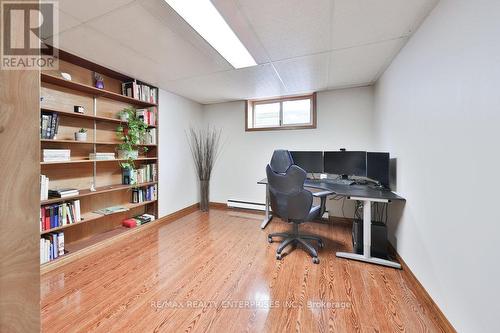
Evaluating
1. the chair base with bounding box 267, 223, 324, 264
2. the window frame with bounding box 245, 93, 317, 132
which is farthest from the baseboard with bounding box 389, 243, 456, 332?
the window frame with bounding box 245, 93, 317, 132

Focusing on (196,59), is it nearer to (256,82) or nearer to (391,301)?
(256,82)

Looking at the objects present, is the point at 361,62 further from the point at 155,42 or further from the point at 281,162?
the point at 155,42

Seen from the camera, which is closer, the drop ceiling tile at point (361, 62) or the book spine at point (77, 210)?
the drop ceiling tile at point (361, 62)

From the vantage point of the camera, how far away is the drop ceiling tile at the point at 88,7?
4.94 feet

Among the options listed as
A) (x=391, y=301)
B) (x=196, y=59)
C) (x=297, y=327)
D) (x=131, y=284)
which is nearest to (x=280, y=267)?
(x=297, y=327)

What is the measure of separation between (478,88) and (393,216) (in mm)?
1717

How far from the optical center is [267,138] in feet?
13.2

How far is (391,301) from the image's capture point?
1688 mm

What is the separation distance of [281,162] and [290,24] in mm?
1443

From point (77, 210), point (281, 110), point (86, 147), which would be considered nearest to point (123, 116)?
point (86, 147)

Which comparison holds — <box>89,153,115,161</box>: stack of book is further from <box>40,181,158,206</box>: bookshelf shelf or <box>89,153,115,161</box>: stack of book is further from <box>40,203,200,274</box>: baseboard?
<box>40,203,200,274</box>: baseboard

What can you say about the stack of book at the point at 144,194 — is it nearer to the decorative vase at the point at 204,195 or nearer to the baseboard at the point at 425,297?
the decorative vase at the point at 204,195

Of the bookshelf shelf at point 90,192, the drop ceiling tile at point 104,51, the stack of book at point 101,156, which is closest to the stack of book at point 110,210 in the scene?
the bookshelf shelf at point 90,192

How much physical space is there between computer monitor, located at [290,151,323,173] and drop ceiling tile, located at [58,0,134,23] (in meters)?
2.83
